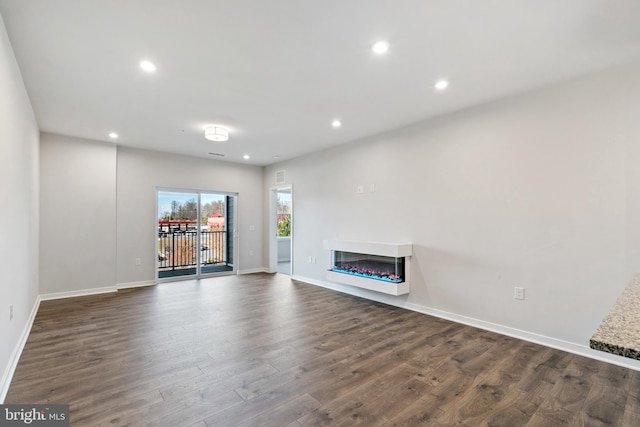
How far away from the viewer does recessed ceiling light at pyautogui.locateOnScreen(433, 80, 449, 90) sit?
3.04 metres

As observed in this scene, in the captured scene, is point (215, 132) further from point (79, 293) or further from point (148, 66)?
point (79, 293)

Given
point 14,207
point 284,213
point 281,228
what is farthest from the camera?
point 281,228

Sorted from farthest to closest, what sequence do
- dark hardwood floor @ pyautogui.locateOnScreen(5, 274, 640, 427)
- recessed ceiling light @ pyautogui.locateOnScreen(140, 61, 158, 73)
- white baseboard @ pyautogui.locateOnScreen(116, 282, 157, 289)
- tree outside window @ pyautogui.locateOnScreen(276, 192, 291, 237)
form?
tree outside window @ pyautogui.locateOnScreen(276, 192, 291, 237)
white baseboard @ pyautogui.locateOnScreen(116, 282, 157, 289)
recessed ceiling light @ pyautogui.locateOnScreen(140, 61, 158, 73)
dark hardwood floor @ pyautogui.locateOnScreen(5, 274, 640, 427)

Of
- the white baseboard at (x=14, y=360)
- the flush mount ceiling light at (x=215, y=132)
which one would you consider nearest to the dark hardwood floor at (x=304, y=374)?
the white baseboard at (x=14, y=360)

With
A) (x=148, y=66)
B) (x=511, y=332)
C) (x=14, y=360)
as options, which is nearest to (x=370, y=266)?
(x=511, y=332)

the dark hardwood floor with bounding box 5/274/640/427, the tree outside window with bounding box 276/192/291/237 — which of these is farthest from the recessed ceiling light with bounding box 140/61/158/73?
the tree outside window with bounding box 276/192/291/237

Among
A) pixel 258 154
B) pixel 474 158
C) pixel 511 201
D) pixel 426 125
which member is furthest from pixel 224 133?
pixel 511 201

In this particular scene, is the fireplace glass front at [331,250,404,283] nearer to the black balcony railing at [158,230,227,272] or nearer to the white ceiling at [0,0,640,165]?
the white ceiling at [0,0,640,165]

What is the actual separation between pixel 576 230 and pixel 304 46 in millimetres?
3098

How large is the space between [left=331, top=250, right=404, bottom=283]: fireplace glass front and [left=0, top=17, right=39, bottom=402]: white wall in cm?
394

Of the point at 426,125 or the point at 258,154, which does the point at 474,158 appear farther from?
the point at 258,154

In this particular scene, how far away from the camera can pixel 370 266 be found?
185 inches

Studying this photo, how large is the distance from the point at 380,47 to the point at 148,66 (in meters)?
2.09

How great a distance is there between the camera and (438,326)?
3.62 metres
